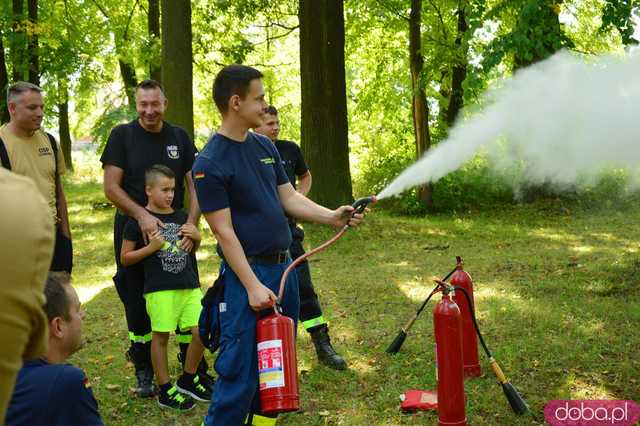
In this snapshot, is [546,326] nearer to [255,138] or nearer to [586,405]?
[586,405]

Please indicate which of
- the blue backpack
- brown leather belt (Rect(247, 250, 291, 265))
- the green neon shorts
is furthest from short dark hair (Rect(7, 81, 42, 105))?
brown leather belt (Rect(247, 250, 291, 265))

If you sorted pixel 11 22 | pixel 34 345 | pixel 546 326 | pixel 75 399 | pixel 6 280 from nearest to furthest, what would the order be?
pixel 6 280 → pixel 34 345 → pixel 75 399 → pixel 546 326 → pixel 11 22

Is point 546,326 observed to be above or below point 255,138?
below

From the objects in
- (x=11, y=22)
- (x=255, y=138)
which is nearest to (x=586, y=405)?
(x=255, y=138)

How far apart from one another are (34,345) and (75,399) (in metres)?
1.34

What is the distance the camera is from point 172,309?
18.9 feet

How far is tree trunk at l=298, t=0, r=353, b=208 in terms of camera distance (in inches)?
548

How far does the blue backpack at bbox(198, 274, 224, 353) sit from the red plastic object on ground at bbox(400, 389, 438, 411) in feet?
5.36

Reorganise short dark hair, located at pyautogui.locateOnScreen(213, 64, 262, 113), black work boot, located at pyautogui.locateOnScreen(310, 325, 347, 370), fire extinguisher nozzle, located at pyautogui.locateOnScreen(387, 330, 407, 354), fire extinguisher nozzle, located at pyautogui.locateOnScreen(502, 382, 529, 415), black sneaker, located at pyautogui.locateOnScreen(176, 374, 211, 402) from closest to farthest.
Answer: short dark hair, located at pyautogui.locateOnScreen(213, 64, 262, 113) < fire extinguisher nozzle, located at pyautogui.locateOnScreen(502, 382, 529, 415) < black sneaker, located at pyautogui.locateOnScreen(176, 374, 211, 402) < black work boot, located at pyautogui.locateOnScreen(310, 325, 347, 370) < fire extinguisher nozzle, located at pyautogui.locateOnScreen(387, 330, 407, 354)

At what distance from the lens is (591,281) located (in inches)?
367

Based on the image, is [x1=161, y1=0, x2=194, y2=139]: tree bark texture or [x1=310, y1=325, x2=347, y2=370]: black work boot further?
[x1=161, y1=0, x2=194, y2=139]: tree bark texture

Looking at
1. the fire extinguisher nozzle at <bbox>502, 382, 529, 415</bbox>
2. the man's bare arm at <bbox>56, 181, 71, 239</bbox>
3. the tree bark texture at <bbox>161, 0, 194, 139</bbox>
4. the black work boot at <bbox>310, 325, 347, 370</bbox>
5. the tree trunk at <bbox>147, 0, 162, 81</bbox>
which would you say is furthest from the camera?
the tree trunk at <bbox>147, 0, 162, 81</bbox>

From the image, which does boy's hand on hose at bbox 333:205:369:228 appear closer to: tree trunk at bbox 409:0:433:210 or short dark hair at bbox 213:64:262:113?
short dark hair at bbox 213:64:262:113

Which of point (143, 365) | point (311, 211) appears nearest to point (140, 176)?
point (143, 365)
